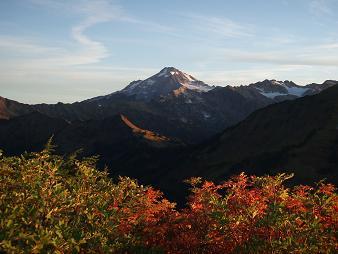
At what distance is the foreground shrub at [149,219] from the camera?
1476cm

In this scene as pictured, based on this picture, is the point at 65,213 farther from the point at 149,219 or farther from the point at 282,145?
the point at 282,145

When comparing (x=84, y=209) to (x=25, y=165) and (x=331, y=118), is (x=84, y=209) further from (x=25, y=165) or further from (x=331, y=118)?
(x=331, y=118)

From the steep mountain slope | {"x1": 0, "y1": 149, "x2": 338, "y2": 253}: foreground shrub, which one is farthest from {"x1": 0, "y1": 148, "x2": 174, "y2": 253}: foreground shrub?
the steep mountain slope

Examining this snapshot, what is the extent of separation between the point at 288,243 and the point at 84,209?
7029 mm

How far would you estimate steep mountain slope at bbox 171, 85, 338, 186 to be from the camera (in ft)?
421

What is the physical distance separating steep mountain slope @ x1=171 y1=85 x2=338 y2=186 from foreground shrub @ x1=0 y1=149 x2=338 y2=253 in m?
101

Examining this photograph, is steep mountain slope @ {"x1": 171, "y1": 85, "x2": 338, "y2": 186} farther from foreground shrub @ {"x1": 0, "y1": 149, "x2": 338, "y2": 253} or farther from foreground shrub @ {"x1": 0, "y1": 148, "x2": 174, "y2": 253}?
foreground shrub @ {"x1": 0, "y1": 148, "x2": 174, "y2": 253}

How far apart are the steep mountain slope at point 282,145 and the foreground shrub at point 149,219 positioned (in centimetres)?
10098

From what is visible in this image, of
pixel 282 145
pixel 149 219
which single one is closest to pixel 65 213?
pixel 149 219

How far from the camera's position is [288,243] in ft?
51.5

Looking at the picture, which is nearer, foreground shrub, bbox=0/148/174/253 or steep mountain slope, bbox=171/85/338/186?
foreground shrub, bbox=0/148/174/253

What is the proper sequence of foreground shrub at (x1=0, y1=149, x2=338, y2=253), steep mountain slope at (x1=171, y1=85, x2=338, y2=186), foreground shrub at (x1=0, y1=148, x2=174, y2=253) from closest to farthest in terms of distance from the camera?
1. foreground shrub at (x1=0, y1=148, x2=174, y2=253)
2. foreground shrub at (x1=0, y1=149, x2=338, y2=253)
3. steep mountain slope at (x1=171, y1=85, x2=338, y2=186)

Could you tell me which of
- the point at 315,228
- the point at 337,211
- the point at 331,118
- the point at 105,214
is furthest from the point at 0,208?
the point at 331,118

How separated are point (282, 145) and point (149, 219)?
136m
